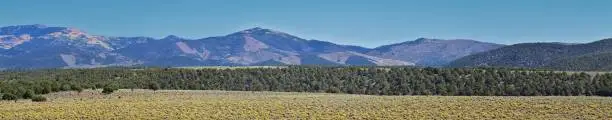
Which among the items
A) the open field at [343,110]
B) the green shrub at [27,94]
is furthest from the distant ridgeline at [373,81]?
the open field at [343,110]

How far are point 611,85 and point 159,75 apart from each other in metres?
88.9

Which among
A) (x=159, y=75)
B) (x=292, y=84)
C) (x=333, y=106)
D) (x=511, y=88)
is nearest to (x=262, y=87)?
(x=292, y=84)

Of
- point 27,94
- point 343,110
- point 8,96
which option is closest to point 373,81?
point 27,94

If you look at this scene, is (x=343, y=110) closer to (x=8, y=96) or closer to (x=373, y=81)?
(x=8, y=96)

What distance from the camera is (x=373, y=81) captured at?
164 meters

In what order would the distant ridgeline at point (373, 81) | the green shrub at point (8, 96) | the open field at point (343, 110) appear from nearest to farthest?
the open field at point (343, 110), the green shrub at point (8, 96), the distant ridgeline at point (373, 81)

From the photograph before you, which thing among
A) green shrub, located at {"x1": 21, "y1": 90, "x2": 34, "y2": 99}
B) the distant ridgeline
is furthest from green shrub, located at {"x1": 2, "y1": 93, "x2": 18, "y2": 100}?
the distant ridgeline

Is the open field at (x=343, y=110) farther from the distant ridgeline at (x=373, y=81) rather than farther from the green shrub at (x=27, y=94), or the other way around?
the distant ridgeline at (x=373, y=81)

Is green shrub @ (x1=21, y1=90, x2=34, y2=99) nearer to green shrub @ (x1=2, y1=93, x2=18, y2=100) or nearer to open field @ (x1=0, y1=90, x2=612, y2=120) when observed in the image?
green shrub @ (x1=2, y1=93, x2=18, y2=100)

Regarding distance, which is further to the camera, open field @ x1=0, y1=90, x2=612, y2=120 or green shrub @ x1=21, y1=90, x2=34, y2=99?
green shrub @ x1=21, y1=90, x2=34, y2=99

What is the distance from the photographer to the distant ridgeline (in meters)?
136

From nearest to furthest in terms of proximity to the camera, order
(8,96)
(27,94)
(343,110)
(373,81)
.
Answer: (343,110), (8,96), (27,94), (373,81)

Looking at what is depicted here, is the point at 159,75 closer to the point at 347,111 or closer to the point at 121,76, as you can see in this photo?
the point at 121,76

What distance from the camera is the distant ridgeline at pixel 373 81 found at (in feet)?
446
